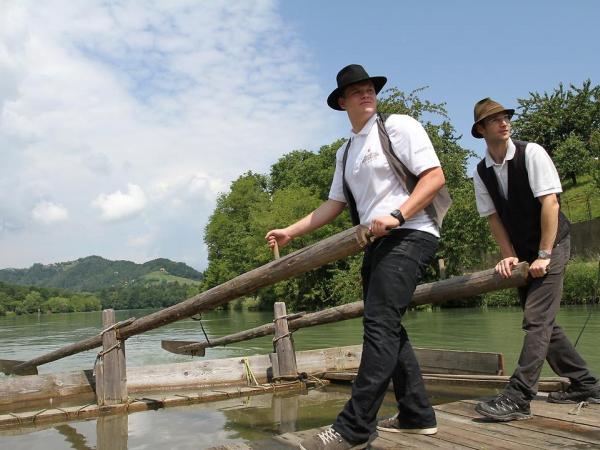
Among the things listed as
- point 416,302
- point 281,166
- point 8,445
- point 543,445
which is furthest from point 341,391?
point 281,166

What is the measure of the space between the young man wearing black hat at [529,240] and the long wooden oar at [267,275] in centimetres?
136

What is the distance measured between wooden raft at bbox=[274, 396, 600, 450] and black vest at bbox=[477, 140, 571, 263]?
1.11 m

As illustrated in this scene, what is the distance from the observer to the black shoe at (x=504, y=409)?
379 centimetres

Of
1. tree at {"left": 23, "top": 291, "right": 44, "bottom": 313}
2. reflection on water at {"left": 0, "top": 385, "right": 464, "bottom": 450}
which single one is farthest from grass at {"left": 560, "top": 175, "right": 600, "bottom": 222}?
tree at {"left": 23, "top": 291, "right": 44, "bottom": 313}

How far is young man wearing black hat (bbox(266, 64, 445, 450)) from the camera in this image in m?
3.21

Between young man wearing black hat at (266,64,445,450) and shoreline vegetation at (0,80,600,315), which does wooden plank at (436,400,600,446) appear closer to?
young man wearing black hat at (266,64,445,450)

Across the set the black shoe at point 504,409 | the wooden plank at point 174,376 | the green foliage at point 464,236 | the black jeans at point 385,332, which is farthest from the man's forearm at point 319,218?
the green foliage at point 464,236

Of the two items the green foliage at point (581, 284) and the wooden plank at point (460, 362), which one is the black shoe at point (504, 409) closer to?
the wooden plank at point (460, 362)

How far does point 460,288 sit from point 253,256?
49.0 meters

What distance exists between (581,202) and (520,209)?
4398 cm

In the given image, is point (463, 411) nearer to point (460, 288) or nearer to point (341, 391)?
point (460, 288)

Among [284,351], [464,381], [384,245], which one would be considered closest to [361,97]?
[384,245]

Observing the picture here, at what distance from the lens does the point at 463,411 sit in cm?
415

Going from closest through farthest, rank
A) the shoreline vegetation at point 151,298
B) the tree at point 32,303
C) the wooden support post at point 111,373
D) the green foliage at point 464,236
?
1. the wooden support post at point 111,373
2. the shoreline vegetation at point 151,298
3. the green foliage at point 464,236
4. the tree at point 32,303
